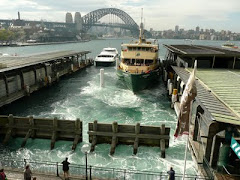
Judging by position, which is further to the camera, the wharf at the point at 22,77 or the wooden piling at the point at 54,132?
the wharf at the point at 22,77

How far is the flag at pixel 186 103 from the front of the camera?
10.0 m

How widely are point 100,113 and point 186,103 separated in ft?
66.8

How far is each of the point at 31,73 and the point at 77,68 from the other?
83.6 feet

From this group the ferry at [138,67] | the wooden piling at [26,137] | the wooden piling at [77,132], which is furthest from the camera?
the ferry at [138,67]

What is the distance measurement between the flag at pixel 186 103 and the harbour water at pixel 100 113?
7744 millimetres

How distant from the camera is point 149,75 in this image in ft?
125

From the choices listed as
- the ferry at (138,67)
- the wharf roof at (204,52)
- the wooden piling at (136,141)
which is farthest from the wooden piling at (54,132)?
the wharf roof at (204,52)

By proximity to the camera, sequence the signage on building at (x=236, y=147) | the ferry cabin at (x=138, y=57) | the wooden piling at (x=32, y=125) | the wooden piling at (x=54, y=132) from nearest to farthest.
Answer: the signage on building at (x=236, y=147) → the wooden piling at (x=54, y=132) → the wooden piling at (x=32, y=125) → the ferry cabin at (x=138, y=57)

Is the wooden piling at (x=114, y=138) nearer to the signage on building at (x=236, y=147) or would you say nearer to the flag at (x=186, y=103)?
the flag at (x=186, y=103)

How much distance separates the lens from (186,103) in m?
10.1

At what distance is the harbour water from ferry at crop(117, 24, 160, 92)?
2.04m

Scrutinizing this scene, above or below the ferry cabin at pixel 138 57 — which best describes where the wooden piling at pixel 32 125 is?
below

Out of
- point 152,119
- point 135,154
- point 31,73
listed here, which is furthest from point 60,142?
point 31,73

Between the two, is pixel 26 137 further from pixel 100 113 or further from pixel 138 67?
pixel 138 67
